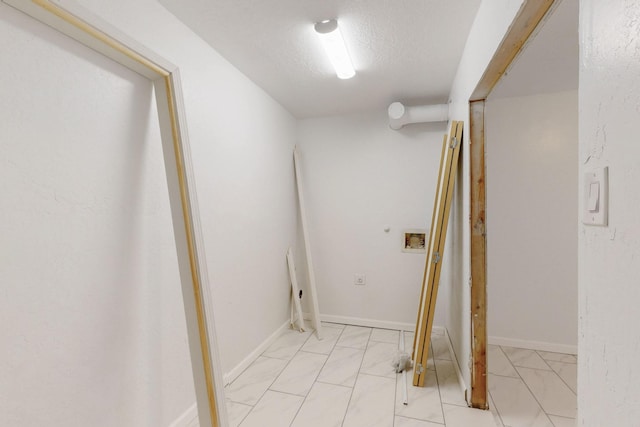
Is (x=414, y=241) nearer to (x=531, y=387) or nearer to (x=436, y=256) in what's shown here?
(x=436, y=256)

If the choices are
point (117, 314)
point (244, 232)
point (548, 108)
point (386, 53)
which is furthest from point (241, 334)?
point (548, 108)

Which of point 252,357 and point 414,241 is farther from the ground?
point 414,241

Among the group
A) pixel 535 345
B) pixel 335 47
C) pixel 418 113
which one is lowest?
pixel 535 345

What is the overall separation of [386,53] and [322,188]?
1548mm

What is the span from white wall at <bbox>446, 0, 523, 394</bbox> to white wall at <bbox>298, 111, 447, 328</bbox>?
19.0 inches

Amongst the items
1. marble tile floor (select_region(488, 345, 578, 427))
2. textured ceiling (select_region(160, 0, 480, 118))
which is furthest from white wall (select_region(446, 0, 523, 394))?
marble tile floor (select_region(488, 345, 578, 427))

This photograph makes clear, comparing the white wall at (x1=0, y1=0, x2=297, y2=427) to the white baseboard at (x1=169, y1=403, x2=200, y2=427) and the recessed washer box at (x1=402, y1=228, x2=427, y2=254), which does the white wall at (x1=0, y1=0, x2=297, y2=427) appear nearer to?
the white baseboard at (x1=169, y1=403, x2=200, y2=427)

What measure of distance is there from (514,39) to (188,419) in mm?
2459

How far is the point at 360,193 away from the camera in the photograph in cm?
303

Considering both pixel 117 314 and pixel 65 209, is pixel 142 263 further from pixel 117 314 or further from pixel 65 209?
pixel 65 209

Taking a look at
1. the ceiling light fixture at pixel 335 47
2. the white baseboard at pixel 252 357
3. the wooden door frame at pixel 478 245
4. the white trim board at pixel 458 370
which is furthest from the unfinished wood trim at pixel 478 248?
the white baseboard at pixel 252 357

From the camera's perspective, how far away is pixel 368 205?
301 centimetres

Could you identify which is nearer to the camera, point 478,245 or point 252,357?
point 478,245

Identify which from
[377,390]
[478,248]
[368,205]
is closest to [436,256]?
[478,248]
